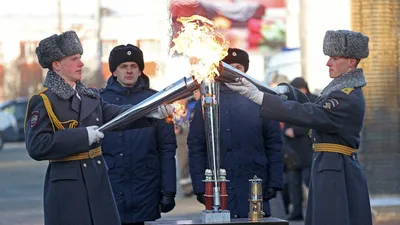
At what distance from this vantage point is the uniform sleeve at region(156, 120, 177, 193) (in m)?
8.45

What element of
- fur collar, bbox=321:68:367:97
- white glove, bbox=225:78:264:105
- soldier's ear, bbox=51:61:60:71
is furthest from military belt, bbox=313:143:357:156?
soldier's ear, bbox=51:61:60:71

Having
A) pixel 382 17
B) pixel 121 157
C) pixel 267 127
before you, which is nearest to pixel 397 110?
pixel 382 17

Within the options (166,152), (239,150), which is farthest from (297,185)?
(166,152)

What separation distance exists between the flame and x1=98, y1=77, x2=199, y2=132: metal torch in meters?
0.09

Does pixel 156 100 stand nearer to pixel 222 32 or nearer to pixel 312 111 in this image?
pixel 312 111

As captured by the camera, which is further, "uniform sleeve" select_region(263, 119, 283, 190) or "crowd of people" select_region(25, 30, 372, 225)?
"uniform sleeve" select_region(263, 119, 283, 190)

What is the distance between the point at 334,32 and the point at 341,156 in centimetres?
89

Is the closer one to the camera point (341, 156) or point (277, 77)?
point (341, 156)

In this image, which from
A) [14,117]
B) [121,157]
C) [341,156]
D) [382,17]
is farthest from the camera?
[14,117]

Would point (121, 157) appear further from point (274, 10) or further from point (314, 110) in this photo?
point (274, 10)

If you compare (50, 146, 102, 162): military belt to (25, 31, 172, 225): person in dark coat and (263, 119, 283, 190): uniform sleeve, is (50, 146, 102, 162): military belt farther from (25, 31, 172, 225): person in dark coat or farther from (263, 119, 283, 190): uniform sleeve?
(263, 119, 283, 190): uniform sleeve

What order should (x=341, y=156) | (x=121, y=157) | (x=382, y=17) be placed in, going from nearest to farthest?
1. (x=341, y=156)
2. (x=121, y=157)
3. (x=382, y=17)

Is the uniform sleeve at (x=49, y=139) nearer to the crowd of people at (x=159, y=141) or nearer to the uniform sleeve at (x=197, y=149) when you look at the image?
the crowd of people at (x=159, y=141)

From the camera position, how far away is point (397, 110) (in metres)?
13.7
